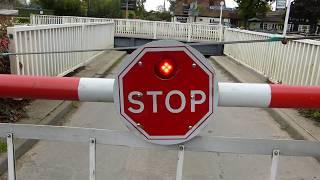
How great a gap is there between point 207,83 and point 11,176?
127 cm

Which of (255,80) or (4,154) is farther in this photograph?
(255,80)

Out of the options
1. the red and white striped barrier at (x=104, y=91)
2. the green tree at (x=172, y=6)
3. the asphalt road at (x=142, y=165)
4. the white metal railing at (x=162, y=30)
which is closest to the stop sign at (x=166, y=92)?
the red and white striped barrier at (x=104, y=91)

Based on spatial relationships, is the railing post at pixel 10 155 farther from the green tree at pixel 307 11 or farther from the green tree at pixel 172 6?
the green tree at pixel 172 6

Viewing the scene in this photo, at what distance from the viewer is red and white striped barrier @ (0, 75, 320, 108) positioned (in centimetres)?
207

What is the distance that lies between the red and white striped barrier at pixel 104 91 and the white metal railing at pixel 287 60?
5063 millimetres

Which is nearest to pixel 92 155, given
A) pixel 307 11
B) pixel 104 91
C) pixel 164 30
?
pixel 104 91

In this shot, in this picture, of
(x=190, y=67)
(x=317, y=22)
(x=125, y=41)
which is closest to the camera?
(x=190, y=67)

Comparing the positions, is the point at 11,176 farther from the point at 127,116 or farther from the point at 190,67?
the point at 190,67

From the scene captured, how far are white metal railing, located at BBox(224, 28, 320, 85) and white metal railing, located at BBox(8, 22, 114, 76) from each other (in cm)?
414

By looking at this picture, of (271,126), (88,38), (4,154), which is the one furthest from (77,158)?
(88,38)

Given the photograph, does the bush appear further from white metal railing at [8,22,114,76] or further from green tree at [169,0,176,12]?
green tree at [169,0,176,12]

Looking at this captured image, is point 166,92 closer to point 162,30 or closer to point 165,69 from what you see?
point 165,69

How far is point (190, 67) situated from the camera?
1862 millimetres

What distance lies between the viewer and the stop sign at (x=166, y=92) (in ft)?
6.08
